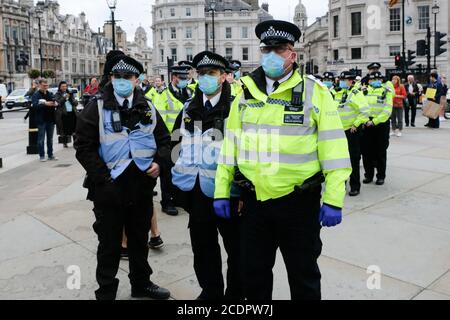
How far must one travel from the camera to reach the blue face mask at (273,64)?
3.11m

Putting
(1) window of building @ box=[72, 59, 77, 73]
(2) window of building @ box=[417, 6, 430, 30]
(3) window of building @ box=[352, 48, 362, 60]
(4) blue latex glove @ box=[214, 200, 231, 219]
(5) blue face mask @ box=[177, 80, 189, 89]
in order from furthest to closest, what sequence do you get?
(1) window of building @ box=[72, 59, 77, 73], (3) window of building @ box=[352, 48, 362, 60], (2) window of building @ box=[417, 6, 430, 30], (5) blue face mask @ box=[177, 80, 189, 89], (4) blue latex glove @ box=[214, 200, 231, 219]

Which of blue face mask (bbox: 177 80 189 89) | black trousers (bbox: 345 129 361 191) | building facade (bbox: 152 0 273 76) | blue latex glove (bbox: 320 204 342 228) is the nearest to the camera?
blue latex glove (bbox: 320 204 342 228)

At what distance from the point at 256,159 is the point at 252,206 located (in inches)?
12.7

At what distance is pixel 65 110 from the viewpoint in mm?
13203

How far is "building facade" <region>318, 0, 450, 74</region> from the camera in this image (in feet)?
163

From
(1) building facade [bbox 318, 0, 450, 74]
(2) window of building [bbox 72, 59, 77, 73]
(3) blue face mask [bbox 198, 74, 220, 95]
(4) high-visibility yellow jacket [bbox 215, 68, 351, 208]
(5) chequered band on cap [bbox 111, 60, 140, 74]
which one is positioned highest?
(2) window of building [bbox 72, 59, 77, 73]

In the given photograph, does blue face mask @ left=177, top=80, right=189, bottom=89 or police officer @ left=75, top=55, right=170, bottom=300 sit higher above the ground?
blue face mask @ left=177, top=80, right=189, bottom=89

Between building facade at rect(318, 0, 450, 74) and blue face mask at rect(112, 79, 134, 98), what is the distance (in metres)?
→ 48.6

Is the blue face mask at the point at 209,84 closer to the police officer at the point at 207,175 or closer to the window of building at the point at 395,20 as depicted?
the police officer at the point at 207,175

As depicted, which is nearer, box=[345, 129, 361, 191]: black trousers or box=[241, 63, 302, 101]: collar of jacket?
box=[241, 63, 302, 101]: collar of jacket

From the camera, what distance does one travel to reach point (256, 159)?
314cm

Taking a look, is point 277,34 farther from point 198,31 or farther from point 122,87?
point 198,31

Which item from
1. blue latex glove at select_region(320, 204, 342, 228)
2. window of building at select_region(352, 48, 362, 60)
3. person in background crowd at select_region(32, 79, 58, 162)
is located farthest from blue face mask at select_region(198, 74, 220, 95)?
window of building at select_region(352, 48, 362, 60)

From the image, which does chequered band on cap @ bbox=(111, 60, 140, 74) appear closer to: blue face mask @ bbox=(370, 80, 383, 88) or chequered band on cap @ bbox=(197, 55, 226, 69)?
chequered band on cap @ bbox=(197, 55, 226, 69)
